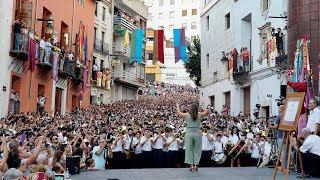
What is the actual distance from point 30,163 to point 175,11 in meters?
82.6

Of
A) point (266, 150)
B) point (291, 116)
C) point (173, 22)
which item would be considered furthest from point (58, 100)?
point (173, 22)

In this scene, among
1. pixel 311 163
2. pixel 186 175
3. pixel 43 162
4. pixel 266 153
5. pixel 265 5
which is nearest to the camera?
pixel 43 162

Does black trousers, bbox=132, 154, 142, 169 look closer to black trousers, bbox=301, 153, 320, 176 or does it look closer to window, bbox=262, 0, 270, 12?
black trousers, bbox=301, 153, 320, 176

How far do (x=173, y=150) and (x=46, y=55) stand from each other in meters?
13.5

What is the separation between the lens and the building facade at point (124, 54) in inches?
1959

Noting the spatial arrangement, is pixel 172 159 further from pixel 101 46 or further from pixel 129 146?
pixel 101 46

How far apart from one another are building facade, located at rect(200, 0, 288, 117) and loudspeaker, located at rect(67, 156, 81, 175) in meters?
9.53

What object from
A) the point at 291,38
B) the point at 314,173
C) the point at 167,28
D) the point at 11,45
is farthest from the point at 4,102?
the point at 167,28

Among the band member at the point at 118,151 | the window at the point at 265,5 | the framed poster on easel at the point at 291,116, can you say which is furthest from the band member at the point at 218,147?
the window at the point at 265,5

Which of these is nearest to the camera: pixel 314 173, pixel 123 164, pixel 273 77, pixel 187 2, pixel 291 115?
pixel 291 115

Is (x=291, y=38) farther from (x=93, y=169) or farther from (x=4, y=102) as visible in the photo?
(x=4, y=102)

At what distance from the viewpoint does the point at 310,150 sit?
33.9 feet

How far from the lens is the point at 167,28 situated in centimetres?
9019

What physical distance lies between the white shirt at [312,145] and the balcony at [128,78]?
39758 millimetres
